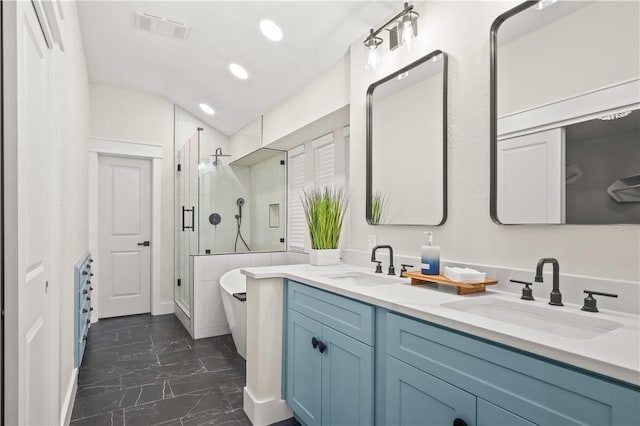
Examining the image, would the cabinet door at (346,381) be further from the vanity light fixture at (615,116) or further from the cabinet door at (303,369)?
the vanity light fixture at (615,116)

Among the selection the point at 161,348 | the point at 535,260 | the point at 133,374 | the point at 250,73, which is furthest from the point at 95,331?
the point at 535,260

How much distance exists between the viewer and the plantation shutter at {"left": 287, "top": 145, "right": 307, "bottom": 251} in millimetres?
4062

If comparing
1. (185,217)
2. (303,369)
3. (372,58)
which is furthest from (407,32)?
(185,217)

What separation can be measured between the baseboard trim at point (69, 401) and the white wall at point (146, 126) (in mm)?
2395

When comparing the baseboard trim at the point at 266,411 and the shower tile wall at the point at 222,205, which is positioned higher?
the shower tile wall at the point at 222,205

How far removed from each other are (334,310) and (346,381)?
1.06 feet

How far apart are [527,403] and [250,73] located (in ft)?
10.9

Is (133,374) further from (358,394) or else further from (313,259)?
(358,394)

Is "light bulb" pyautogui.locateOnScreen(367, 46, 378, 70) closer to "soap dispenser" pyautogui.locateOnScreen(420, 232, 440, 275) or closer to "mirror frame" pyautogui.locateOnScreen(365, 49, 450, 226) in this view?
"mirror frame" pyautogui.locateOnScreen(365, 49, 450, 226)

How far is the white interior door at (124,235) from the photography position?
186 inches

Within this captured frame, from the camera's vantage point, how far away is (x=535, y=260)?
1550 millimetres

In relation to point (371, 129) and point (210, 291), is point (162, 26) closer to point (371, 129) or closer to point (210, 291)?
point (371, 129)

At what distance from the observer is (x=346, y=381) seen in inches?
67.3

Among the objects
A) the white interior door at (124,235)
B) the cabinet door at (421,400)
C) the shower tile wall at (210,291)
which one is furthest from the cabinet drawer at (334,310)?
the white interior door at (124,235)
